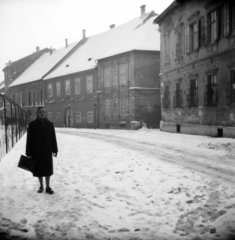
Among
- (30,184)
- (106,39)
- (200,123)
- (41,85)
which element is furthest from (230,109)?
(41,85)

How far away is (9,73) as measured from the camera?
161ft

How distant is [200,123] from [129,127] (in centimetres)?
1006

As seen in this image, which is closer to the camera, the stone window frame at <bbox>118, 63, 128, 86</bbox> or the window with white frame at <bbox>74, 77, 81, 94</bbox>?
the stone window frame at <bbox>118, 63, 128, 86</bbox>

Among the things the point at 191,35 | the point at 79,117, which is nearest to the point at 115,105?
the point at 79,117

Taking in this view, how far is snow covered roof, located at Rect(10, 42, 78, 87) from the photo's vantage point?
40.3 meters

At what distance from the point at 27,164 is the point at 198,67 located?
13.7 metres

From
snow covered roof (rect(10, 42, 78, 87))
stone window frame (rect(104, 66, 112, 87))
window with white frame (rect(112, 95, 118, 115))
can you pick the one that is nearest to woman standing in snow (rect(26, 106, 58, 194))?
window with white frame (rect(112, 95, 118, 115))

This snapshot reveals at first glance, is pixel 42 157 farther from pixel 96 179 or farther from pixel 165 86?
pixel 165 86

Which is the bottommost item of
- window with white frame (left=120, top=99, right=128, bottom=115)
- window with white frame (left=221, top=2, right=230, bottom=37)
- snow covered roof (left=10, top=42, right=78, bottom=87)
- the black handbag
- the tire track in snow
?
the tire track in snow

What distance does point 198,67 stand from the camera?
1712 centimetres

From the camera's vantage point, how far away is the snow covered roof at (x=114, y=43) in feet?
87.7

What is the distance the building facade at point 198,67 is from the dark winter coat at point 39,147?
35.6 ft

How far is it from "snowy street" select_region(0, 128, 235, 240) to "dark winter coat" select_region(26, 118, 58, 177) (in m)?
0.51

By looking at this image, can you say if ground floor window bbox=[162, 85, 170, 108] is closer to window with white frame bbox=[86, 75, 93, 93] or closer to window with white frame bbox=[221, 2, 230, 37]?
window with white frame bbox=[221, 2, 230, 37]
